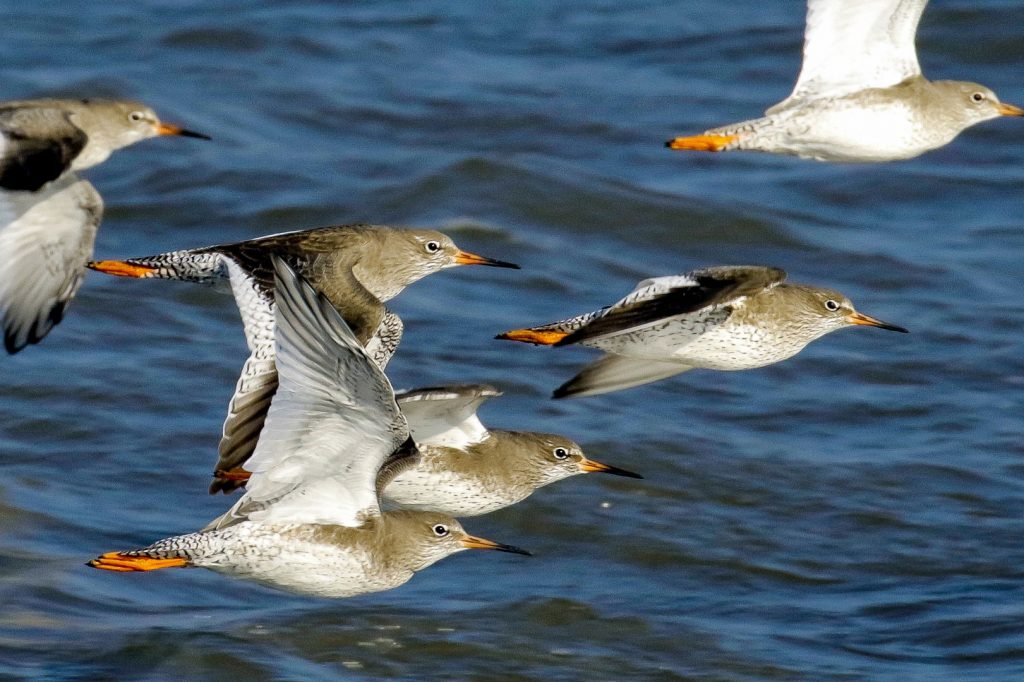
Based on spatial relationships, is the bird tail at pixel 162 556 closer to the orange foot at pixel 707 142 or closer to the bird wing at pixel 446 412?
the bird wing at pixel 446 412

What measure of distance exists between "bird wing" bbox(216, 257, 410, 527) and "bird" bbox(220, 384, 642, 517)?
1002 millimetres

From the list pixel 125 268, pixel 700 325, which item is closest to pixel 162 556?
pixel 125 268

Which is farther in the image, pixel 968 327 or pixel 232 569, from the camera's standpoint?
pixel 968 327

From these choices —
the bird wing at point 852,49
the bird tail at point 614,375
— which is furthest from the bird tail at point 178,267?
the bird wing at point 852,49

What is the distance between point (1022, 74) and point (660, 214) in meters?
5.00

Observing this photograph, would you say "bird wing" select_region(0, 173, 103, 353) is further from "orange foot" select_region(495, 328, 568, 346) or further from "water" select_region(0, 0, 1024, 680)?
"orange foot" select_region(495, 328, 568, 346)

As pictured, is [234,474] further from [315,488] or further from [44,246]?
[44,246]

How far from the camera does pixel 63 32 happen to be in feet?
69.1

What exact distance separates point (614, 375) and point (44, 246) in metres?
3.35

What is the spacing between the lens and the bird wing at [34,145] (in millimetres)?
9836

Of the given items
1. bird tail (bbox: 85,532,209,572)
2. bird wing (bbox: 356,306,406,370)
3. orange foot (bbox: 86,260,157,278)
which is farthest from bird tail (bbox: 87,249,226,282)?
bird tail (bbox: 85,532,209,572)

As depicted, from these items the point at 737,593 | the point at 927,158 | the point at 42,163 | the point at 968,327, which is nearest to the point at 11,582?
the point at 42,163

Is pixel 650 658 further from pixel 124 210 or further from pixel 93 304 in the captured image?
pixel 124 210

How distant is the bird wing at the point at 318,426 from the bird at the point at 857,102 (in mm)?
3438
